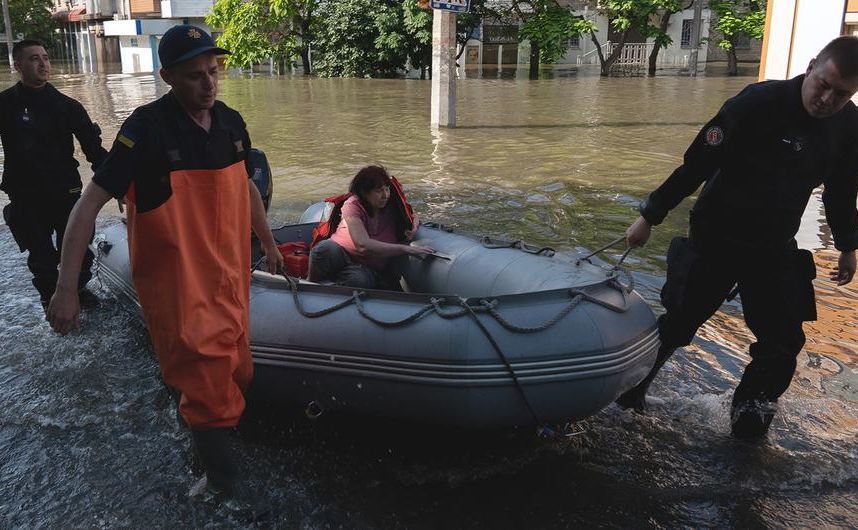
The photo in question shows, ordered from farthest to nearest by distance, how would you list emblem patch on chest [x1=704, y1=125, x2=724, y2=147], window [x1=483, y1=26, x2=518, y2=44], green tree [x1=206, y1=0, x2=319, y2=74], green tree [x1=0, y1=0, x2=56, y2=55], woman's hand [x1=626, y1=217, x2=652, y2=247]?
green tree [x1=0, y1=0, x2=56, y2=55] < window [x1=483, y1=26, x2=518, y2=44] < green tree [x1=206, y1=0, x2=319, y2=74] < woman's hand [x1=626, y1=217, x2=652, y2=247] < emblem patch on chest [x1=704, y1=125, x2=724, y2=147]

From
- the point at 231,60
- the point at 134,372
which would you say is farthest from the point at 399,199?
the point at 231,60

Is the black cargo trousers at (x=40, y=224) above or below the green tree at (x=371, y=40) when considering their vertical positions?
below

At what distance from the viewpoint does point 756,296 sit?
324cm

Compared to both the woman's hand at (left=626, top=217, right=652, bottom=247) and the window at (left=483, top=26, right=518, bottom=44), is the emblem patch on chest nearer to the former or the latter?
the woman's hand at (left=626, top=217, right=652, bottom=247)

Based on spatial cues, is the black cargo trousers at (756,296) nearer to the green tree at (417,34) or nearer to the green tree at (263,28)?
the green tree at (417,34)

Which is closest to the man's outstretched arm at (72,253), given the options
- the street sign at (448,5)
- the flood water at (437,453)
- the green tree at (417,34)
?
the flood water at (437,453)

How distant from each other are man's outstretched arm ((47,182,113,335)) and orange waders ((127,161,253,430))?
0.12m

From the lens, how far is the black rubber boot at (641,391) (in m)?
3.59

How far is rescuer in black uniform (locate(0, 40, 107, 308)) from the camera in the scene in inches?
182

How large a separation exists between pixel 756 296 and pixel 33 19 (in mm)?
53548

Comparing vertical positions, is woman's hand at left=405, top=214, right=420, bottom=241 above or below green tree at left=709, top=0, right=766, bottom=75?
below

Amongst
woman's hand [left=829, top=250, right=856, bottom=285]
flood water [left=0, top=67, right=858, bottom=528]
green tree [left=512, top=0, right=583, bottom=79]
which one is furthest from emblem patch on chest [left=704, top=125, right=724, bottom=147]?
green tree [left=512, top=0, right=583, bottom=79]

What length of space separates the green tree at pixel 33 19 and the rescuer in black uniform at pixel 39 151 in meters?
44.3

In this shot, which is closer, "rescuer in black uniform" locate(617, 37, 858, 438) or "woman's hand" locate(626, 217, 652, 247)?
"rescuer in black uniform" locate(617, 37, 858, 438)
